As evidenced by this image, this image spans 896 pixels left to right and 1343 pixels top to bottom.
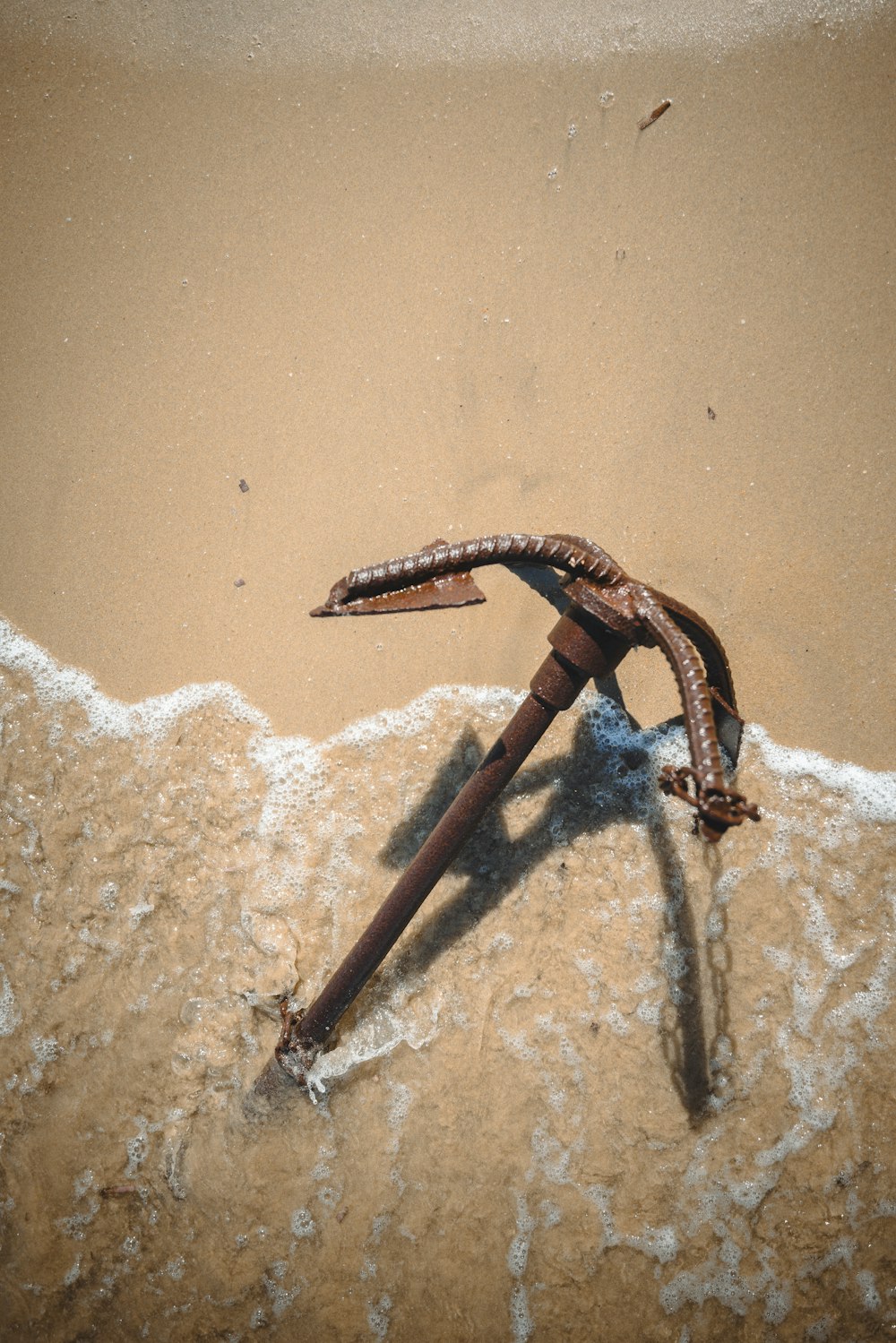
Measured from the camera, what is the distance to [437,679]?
2627 mm

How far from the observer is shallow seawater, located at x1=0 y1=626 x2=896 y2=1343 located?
2234 mm

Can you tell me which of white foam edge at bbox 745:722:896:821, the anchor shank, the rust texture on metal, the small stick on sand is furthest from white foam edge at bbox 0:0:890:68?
white foam edge at bbox 745:722:896:821

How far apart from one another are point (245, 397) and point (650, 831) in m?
2.01

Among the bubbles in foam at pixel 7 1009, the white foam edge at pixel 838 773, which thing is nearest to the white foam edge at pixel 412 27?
the white foam edge at pixel 838 773

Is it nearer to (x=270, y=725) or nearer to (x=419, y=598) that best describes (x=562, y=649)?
(x=419, y=598)

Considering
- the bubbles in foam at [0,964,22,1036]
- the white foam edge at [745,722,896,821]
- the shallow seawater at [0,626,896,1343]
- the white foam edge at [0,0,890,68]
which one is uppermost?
the white foam edge at [0,0,890,68]

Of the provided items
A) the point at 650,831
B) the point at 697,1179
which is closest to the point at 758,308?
the point at 650,831

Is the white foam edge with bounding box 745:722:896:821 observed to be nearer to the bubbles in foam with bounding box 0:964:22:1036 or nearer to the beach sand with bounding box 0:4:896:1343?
the beach sand with bounding box 0:4:896:1343

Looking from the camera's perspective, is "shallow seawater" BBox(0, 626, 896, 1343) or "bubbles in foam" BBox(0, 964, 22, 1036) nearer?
"shallow seawater" BBox(0, 626, 896, 1343)

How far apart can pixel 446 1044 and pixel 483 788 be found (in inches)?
38.3

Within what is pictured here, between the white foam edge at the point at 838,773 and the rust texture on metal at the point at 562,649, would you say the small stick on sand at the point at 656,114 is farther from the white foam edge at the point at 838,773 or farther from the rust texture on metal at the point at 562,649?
the white foam edge at the point at 838,773

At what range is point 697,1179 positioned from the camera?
88.0 inches

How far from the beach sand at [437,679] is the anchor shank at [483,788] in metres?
0.33

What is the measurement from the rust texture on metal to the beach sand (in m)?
0.52
